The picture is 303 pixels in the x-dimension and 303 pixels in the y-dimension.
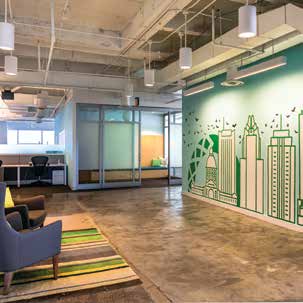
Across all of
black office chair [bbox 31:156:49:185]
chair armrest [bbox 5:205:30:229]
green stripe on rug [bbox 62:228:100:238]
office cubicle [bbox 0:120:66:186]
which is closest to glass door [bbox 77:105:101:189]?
office cubicle [bbox 0:120:66:186]

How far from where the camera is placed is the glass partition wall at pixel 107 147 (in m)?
9.88

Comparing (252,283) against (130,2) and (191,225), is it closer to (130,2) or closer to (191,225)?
(191,225)

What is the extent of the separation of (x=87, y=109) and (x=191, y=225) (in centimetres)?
590

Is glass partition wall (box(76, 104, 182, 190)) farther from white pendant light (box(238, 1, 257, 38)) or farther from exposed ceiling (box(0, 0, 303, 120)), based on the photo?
white pendant light (box(238, 1, 257, 38))

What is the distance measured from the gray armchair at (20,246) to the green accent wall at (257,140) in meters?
4.13

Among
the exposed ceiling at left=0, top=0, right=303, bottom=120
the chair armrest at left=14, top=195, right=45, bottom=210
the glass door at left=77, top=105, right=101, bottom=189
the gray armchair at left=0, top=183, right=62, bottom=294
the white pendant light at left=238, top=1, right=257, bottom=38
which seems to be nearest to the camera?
the gray armchair at left=0, top=183, right=62, bottom=294

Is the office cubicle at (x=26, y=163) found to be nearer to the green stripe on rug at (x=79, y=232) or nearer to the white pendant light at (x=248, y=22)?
the green stripe on rug at (x=79, y=232)

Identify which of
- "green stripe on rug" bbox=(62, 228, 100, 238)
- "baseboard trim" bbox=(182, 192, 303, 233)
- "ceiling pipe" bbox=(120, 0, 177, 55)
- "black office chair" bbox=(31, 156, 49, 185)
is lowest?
"green stripe on rug" bbox=(62, 228, 100, 238)

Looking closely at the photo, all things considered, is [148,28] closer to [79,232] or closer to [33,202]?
[33,202]

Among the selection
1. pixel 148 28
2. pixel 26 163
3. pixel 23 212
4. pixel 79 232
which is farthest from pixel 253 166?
pixel 26 163

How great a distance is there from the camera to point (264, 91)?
19.4 feet

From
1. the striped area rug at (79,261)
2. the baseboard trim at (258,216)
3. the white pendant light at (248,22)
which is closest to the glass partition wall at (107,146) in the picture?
the baseboard trim at (258,216)

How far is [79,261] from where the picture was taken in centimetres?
377

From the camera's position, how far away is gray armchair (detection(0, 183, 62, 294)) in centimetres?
284
